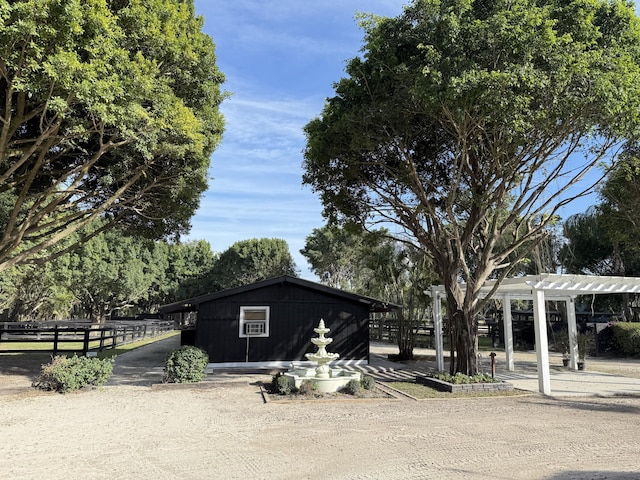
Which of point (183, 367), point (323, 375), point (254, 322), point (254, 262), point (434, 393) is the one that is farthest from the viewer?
point (254, 262)

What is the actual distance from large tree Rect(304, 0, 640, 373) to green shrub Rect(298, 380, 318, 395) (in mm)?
4397

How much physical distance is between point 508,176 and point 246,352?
10.4 m

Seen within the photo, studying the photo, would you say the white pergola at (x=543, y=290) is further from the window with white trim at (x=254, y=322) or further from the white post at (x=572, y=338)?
the window with white trim at (x=254, y=322)

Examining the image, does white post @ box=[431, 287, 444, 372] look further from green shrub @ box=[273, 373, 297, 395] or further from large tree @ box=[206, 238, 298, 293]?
large tree @ box=[206, 238, 298, 293]

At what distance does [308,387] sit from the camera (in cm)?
1071

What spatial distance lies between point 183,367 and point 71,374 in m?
2.66

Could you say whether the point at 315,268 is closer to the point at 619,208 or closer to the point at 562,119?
the point at 619,208

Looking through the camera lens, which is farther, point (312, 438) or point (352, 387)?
point (352, 387)

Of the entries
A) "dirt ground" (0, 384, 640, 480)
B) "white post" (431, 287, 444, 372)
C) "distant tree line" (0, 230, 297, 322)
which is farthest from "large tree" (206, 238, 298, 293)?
"dirt ground" (0, 384, 640, 480)

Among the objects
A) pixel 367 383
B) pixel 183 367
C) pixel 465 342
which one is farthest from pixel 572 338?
pixel 183 367

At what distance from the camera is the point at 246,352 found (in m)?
15.4

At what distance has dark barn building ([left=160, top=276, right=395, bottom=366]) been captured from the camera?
598 inches

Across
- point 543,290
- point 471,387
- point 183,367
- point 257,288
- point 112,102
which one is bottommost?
point 471,387

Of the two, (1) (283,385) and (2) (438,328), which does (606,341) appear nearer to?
(2) (438,328)
